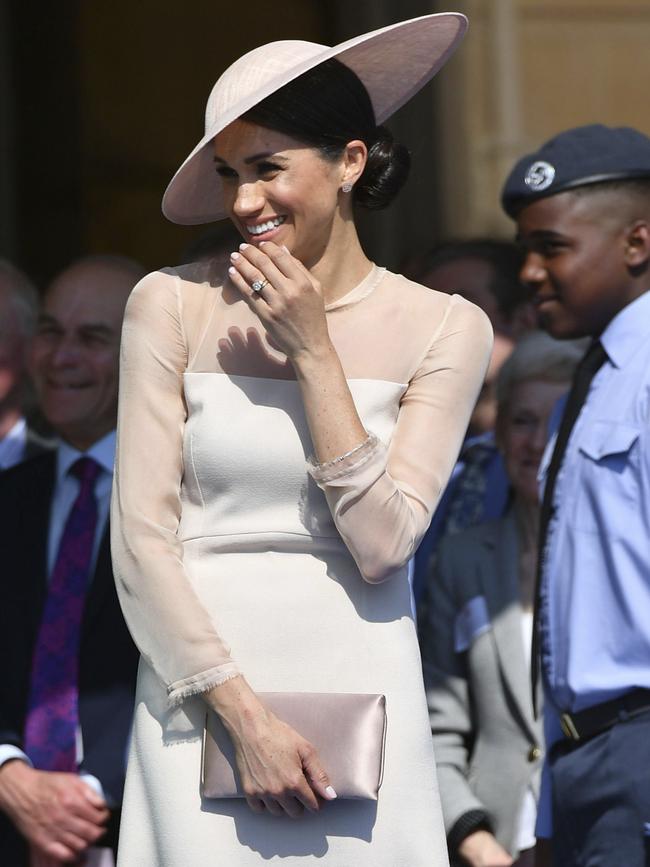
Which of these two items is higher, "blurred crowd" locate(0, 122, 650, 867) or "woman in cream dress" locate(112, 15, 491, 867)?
"woman in cream dress" locate(112, 15, 491, 867)

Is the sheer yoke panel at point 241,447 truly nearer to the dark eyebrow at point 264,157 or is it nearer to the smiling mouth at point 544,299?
the dark eyebrow at point 264,157

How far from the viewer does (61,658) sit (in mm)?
3975

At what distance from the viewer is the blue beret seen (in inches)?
159

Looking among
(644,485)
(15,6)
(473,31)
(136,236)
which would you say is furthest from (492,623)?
(15,6)

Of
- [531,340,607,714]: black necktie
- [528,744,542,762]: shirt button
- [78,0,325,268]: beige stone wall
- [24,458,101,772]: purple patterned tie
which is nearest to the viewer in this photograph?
[531,340,607,714]: black necktie

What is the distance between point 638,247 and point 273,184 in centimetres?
139

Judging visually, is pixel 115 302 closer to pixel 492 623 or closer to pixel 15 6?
pixel 492 623

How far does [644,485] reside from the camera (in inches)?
142

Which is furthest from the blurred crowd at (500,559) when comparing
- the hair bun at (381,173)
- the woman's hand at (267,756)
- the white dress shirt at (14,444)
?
the woman's hand at (267,756)

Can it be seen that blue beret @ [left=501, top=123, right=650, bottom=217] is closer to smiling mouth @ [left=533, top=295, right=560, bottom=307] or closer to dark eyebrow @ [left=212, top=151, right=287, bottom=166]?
smiling mouth @ [left=533, top=295, right=560, bottom=307]

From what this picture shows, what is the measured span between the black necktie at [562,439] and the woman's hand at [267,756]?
116 centimetres

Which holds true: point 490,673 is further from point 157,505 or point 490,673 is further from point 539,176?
point 157,505

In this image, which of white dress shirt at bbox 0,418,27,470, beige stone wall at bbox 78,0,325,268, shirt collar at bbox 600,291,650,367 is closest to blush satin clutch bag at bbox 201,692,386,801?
shirt collar at bbox 600,291,650,367

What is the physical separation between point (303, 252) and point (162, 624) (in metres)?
0.67
